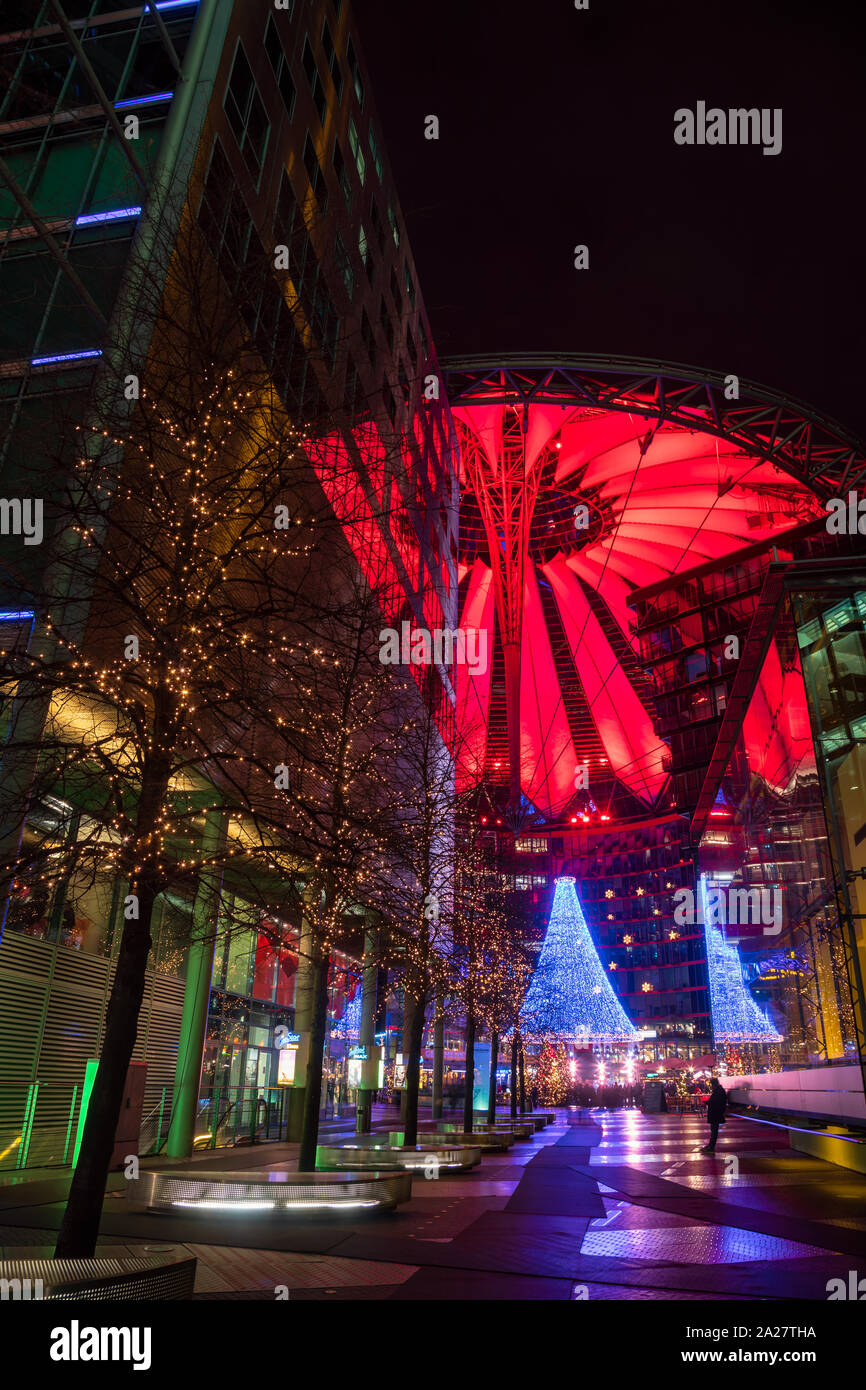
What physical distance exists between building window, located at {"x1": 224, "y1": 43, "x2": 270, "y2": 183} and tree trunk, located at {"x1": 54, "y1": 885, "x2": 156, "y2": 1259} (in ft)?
57.5

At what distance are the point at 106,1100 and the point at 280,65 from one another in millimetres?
23620

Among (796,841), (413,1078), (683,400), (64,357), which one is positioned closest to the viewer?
(64,357)

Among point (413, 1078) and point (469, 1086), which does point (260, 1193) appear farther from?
point (469, 1086)

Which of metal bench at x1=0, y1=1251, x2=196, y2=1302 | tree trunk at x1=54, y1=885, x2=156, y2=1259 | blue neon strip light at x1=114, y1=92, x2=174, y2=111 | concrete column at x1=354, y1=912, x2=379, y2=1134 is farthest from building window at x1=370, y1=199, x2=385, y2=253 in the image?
metal bench at x1=0, y1=1251, x2=196, y2=1302

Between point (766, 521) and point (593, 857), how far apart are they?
6143cm

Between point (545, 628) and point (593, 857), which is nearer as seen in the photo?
point (545, 628)

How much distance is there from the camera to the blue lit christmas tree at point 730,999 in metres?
23.8

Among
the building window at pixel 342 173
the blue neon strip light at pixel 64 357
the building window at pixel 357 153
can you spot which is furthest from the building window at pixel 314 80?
the blue neon strip light at pixel 64 357

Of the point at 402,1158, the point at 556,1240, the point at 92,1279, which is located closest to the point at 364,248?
the point at 402,1158

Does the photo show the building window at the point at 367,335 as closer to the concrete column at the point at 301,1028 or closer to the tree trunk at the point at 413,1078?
the concrete column at the point at 301,1028

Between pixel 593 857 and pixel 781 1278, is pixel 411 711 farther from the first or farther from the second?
pixel 593 857

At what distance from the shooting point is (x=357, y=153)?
95.3 ft
